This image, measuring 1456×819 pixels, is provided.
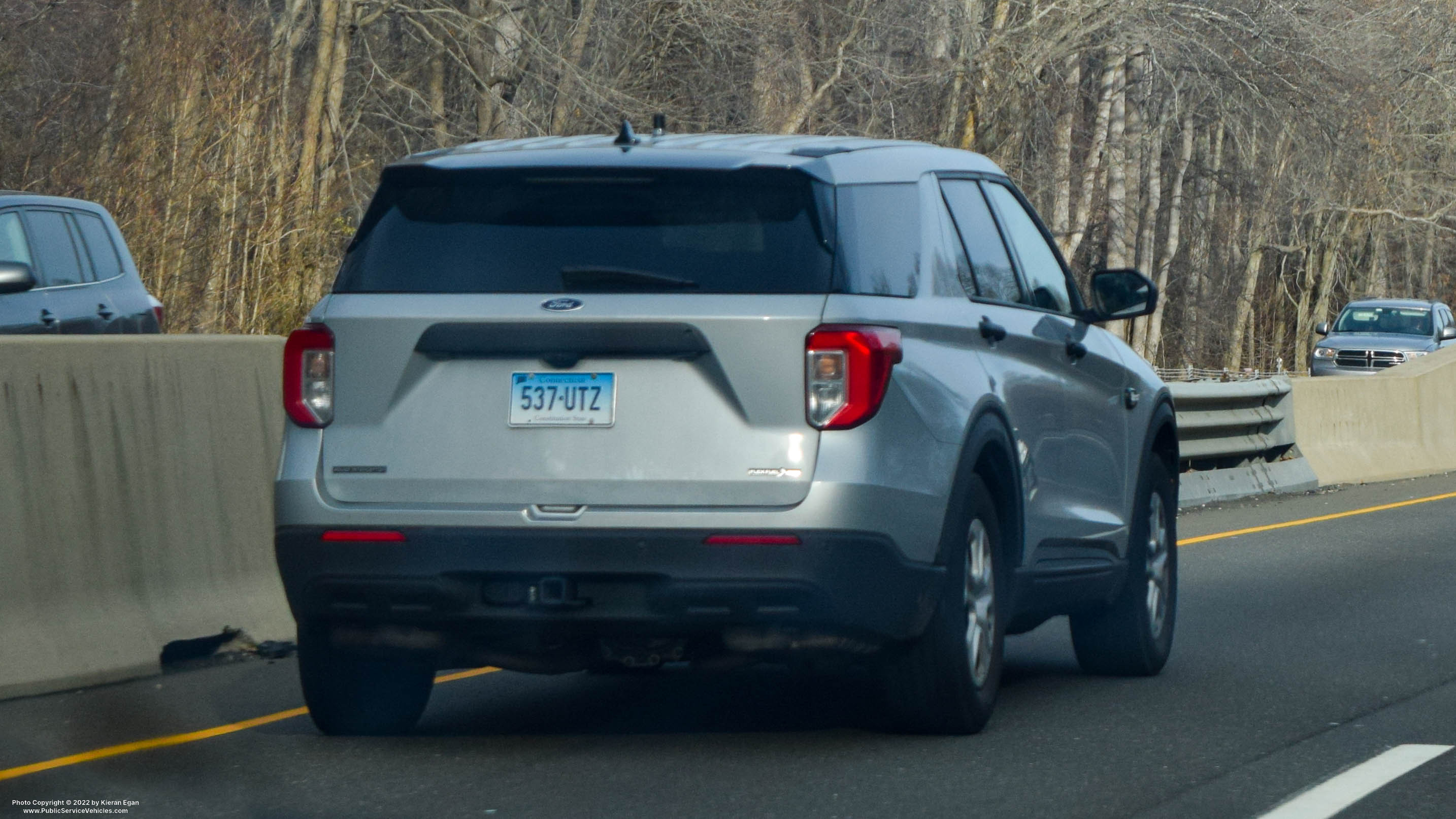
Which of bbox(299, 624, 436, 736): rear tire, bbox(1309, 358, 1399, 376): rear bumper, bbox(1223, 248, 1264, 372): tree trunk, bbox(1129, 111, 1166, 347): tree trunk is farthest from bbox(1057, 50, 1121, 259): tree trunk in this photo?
bbox(299, 624, 436, 736): rear tire

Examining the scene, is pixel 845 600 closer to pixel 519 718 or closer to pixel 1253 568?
pixel 519 718

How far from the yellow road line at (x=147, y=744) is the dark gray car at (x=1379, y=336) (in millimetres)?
32012

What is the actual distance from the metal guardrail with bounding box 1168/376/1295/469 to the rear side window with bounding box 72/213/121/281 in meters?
7.34

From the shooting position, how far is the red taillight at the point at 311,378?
6.40 metres

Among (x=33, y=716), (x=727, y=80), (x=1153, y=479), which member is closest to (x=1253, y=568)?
(x=1153, y=479)

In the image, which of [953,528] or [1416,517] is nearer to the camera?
[953,528]

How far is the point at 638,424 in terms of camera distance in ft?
20.2

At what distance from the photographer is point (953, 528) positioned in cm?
659

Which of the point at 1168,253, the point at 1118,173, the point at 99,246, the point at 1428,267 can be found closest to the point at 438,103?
the point at 99,246

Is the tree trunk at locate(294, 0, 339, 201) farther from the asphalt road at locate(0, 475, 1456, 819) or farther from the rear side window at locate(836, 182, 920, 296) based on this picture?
the rear side window at locate(836, 182, 920, 296)

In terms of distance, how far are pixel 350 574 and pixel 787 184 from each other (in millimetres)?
1629

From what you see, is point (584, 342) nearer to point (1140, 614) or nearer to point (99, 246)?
point (1140, 614)

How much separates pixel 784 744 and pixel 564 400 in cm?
139

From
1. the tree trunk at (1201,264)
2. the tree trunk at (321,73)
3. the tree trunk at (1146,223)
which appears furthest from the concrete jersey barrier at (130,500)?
the tree trunk at (1201,264)
